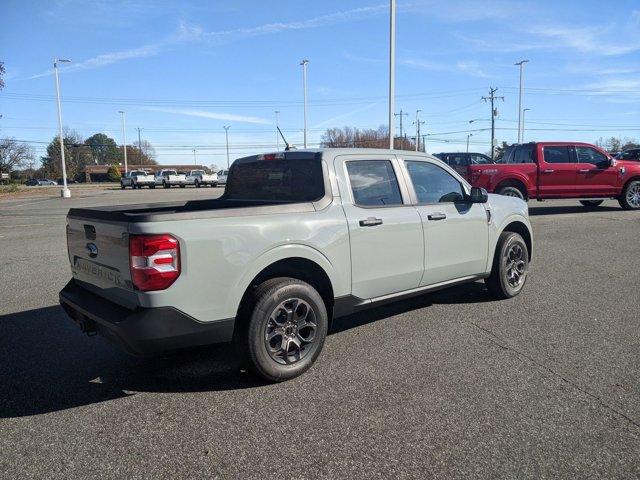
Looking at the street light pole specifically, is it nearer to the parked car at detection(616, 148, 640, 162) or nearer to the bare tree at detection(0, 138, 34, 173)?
the parked car at detection(616, 148, 640, 162)

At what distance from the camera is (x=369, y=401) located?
3.42m

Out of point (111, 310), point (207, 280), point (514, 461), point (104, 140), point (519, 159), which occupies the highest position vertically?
point (104, 140)

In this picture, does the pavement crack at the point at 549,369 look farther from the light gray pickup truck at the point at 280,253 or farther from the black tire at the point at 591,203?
the black tire at the point at 591,203

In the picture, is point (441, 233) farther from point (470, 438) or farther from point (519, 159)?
point (519, 159)

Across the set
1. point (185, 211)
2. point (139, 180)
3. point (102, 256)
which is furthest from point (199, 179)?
point (102, 256)

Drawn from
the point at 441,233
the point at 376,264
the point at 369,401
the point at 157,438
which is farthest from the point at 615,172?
the point at 157,438

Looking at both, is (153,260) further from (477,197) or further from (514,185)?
(514,185)

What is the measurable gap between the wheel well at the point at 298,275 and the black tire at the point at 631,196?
48.3ft

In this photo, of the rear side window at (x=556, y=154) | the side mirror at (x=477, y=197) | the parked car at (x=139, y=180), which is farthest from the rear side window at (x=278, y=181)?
the parked car at (x=139, y=180)

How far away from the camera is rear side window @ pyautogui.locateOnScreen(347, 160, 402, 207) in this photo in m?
4.41

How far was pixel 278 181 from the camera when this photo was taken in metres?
4.68

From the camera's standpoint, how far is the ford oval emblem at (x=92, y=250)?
3769 mm

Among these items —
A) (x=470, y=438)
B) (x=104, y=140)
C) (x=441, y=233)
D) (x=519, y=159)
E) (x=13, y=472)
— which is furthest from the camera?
(x=104, y=140)

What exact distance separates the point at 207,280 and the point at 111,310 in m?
0.75
